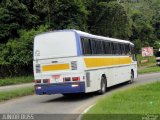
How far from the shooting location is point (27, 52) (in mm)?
44469

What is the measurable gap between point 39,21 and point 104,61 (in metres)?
24.7

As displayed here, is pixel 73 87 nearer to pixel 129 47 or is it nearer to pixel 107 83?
pixel 107 83

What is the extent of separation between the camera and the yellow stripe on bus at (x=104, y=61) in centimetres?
2243

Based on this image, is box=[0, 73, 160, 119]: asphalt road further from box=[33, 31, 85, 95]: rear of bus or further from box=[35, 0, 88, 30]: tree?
box=[35, 0, 88, 30]: tree

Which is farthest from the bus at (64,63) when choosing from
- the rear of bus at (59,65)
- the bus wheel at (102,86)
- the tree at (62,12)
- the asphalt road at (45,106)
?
the tree at (62,12)

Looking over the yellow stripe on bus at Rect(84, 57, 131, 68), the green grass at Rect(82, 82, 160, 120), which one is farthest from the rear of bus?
the green grass at Rect(82, 82, 160, 120)

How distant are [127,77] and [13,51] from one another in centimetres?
1675

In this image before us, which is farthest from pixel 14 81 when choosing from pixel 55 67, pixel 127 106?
pixel 127 106

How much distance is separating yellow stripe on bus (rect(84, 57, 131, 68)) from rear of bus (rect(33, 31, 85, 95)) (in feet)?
2.94

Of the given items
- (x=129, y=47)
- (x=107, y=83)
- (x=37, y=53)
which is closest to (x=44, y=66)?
(x=37, y=53)

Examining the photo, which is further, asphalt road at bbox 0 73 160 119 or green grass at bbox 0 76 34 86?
green grass at bbox 0 76 34 86

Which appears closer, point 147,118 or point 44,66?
point 147,118

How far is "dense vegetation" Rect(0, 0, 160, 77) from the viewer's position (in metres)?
44.0

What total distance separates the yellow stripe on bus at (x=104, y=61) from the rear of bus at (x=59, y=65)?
0.89m
